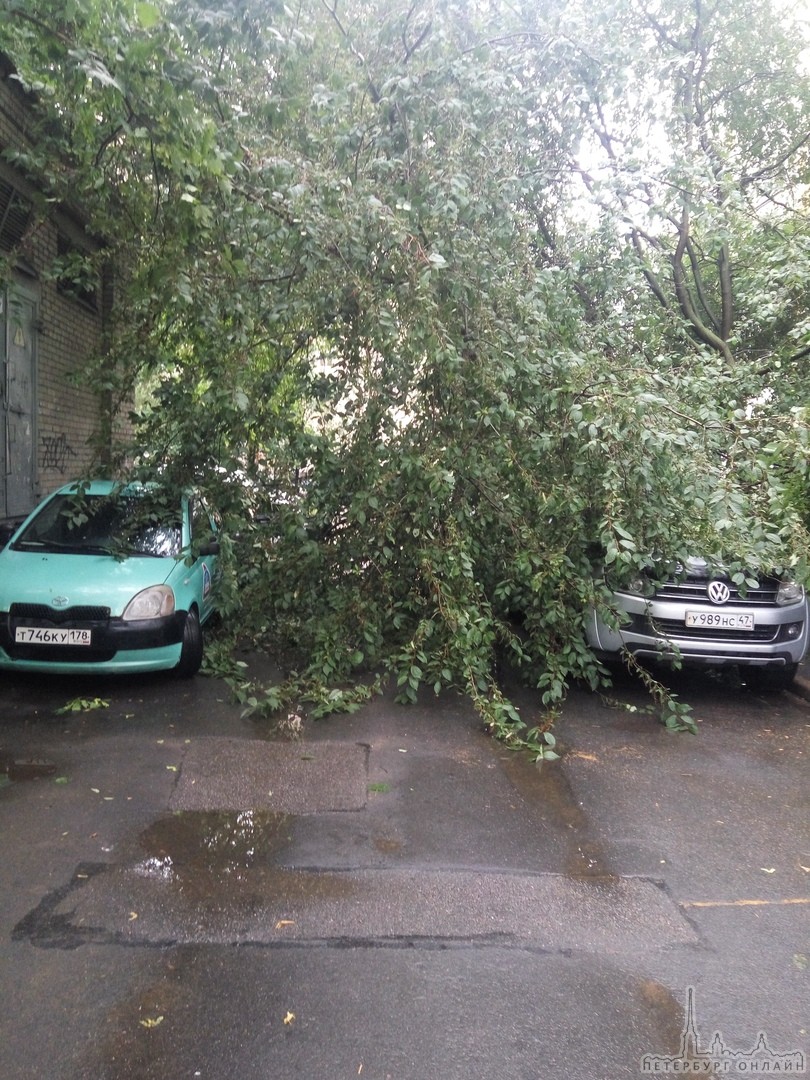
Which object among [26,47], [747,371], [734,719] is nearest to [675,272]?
[747,371]

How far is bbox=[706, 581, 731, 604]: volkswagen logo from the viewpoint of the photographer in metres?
6.50

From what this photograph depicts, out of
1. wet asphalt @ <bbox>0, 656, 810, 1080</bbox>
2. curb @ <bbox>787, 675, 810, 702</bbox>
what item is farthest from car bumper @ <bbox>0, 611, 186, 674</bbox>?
curb @ <bbox>787, 675, 810, 702</bbox>

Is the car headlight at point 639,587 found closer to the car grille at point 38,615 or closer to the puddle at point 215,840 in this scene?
the puddle at point 215,840

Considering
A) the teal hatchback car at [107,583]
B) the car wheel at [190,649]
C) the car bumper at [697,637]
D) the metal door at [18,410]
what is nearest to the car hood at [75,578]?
the teal hatchback car at [107,583]

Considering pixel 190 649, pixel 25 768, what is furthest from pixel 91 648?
pixel 25 768

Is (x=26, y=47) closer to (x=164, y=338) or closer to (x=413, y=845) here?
(x=164, y=338)

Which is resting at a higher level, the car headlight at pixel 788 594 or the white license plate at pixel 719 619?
the car headlight at pixel 788 594

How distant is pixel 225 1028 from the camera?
2705 millimetres

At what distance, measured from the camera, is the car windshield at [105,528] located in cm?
645

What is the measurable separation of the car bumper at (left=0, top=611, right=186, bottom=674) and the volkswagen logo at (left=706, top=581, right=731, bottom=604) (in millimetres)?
4324

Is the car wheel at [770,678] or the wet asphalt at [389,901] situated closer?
the wet asphalt at [389,901]

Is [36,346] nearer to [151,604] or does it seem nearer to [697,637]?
[151,604]

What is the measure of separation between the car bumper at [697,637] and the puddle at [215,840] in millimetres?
3256

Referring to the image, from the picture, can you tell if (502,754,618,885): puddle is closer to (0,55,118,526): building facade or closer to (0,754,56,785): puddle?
(0,754,56,785): puddle
